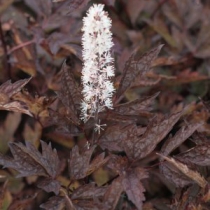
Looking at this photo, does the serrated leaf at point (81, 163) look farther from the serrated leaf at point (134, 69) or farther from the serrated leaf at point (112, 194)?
the serrated leaf at point (134, 69)

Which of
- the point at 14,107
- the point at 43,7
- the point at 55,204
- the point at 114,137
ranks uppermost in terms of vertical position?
the point at 43,7

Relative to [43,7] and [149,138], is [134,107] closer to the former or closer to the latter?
[149,138]

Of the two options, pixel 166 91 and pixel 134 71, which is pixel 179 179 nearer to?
pixel 134 71

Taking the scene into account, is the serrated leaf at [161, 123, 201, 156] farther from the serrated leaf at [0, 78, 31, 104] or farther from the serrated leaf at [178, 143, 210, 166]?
the serrated leaf at [0, 78, 31, 104]

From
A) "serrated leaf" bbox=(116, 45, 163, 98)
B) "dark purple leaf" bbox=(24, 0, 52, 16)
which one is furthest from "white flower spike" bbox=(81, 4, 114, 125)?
"dark purple leaf" bbox=(24, 0, 52, 16)

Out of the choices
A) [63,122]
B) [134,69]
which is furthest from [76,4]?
[63,122]

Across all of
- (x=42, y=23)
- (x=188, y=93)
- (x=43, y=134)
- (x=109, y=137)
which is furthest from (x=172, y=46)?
(x=109, y=137)
